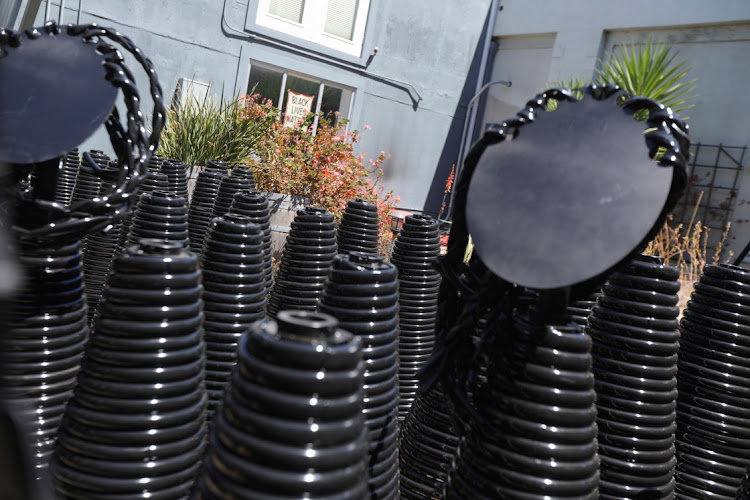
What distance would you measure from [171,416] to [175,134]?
7.00 m

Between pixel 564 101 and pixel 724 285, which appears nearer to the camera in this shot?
pixel 564 101

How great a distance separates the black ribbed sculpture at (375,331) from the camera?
4.54ft

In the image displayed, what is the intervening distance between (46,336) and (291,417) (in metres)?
0.99

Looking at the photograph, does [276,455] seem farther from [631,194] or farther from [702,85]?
[702,85]

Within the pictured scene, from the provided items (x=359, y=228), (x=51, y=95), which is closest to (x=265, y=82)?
(x=359, y=228)

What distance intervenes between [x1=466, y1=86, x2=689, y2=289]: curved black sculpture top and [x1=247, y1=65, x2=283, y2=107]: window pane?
10.9 meters

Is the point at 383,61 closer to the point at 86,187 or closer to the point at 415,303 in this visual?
the point at 86,187

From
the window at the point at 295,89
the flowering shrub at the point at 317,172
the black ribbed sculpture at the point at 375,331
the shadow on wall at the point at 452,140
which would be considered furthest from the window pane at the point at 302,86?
the black ribbed sculpture at the point at 375,331

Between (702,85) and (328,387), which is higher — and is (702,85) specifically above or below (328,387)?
above

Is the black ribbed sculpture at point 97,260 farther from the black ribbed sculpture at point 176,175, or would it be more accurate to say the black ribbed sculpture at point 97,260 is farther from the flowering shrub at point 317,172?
the flowering shrub at point 317,172

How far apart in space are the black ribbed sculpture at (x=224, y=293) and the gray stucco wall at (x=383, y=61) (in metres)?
8.71

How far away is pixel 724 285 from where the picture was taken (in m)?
1.83

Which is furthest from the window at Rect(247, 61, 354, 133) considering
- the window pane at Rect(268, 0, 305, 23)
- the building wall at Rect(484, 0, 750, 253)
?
the building wall at Rect(484, 0, 750, 253)

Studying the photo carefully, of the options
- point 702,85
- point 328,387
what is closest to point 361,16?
point 702,85
